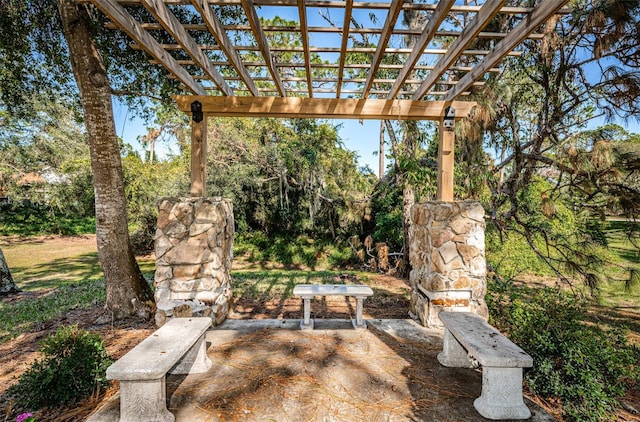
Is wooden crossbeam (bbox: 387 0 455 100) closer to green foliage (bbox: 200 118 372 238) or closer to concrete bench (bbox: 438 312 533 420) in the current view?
concrete bench (bbox: 438 312 533 420)

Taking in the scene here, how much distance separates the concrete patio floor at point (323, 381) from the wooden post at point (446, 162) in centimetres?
154

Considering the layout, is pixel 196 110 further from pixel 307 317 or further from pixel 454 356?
pixel 454 356

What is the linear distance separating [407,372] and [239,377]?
51.5 inches

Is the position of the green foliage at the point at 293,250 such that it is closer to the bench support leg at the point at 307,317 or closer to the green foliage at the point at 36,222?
the bench support leg at the point at 307,317

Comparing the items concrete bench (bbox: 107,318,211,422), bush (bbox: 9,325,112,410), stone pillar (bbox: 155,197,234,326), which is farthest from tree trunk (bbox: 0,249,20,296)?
concrete bench (bbox: 107,318,211,422)

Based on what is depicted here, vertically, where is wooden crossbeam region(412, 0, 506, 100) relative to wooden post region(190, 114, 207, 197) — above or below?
above

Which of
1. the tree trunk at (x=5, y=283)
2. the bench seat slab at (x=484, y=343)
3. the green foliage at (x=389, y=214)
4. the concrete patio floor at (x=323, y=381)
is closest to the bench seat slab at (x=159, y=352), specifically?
the concrete patio floor at (x=323, y=381)

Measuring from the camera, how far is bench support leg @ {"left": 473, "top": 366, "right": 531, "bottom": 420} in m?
1.92

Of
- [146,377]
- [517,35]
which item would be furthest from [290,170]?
[146,377]

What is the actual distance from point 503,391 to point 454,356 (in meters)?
0.63

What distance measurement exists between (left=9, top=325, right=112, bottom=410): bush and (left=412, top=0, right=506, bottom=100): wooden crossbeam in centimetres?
349

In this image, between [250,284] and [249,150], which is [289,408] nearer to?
[250,284]

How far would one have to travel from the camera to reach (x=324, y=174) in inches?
327

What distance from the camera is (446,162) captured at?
352cm
